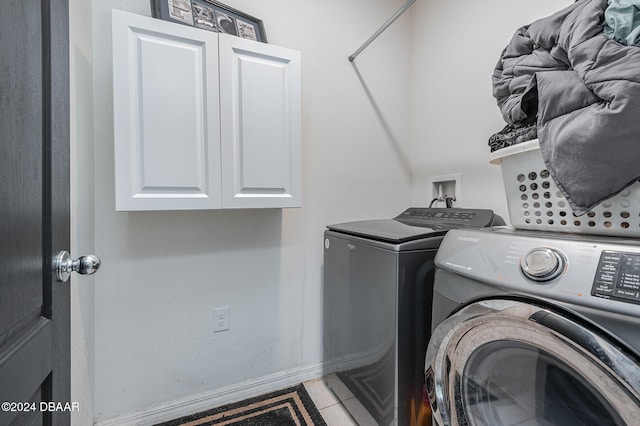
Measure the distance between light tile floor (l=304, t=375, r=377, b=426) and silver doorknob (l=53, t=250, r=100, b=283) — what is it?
123 cm

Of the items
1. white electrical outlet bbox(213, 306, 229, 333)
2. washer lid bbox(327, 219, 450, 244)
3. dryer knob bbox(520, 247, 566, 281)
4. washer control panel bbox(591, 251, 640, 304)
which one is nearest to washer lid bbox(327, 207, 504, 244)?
washer lid bbox(327, 219, 450, 244)

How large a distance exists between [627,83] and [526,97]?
0.28 metres

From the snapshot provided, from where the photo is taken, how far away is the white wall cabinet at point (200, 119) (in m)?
1.12

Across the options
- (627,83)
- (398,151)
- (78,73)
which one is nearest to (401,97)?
(398,151)

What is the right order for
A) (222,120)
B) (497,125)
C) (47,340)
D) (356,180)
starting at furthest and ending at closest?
(356,180)
(497,125)
(222,120)
(47,340)

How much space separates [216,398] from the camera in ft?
5.02

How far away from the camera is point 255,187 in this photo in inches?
52.7

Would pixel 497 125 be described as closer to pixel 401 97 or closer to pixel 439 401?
→ pixel 401 97

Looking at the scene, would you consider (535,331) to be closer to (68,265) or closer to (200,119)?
(68,265)

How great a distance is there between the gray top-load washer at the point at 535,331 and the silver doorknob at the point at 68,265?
96 cm

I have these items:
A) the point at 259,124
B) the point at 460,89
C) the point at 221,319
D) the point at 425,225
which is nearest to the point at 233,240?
the point at 221,319

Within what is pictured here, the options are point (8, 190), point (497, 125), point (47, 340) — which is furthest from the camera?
point (497, 125)

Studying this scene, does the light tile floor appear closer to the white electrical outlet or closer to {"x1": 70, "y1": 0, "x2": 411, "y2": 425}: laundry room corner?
{"x1": 70, "y1": 0, "x2": 411, "y2": 425}: laundry room corner

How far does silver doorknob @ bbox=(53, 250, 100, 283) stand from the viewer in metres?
0.64
